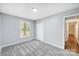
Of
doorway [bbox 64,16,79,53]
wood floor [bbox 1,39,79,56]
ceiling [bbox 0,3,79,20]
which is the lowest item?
wood floor [bbox 1,39,79,56]

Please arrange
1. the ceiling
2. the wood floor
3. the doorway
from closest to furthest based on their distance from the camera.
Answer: the ceiling
the wood floor
the doorway

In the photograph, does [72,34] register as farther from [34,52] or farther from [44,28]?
[44,28]

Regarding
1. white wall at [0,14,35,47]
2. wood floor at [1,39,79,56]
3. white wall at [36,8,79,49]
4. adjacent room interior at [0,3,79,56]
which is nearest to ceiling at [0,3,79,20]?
adjacent room interior at [0,3,79,56]

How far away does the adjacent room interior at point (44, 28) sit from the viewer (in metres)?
2.37

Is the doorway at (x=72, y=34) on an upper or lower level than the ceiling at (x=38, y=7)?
lower

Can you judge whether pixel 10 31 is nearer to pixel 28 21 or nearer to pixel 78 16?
pixel 28 21

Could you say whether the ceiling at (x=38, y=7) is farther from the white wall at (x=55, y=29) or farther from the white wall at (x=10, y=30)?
the white wall at (x=10, y=30)

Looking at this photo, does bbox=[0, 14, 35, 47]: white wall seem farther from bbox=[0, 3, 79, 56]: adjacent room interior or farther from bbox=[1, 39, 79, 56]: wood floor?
bbox=[1, 39, 79, 56]: wood floor

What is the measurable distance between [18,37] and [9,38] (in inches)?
26.3

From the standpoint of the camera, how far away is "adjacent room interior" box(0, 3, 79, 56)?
93.4 inches

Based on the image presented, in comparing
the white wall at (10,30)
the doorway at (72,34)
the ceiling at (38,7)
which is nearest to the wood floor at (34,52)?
the doorway at (72,34)

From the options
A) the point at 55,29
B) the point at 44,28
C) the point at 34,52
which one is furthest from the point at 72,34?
the point at 44,28

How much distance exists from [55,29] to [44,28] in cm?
108

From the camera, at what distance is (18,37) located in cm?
408
